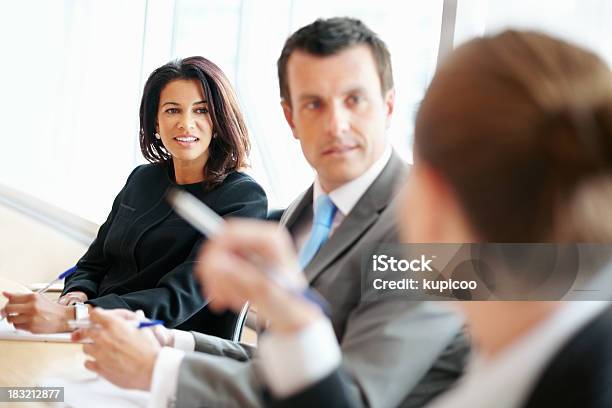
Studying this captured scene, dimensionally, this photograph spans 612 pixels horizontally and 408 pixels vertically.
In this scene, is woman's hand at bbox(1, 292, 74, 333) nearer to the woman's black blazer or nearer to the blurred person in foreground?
the woman's black blazer

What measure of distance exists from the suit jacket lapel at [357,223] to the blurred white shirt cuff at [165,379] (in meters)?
0.22

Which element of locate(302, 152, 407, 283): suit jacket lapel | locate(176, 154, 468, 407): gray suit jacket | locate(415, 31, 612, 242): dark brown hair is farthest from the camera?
locate(302, 152, 407, 283): suit jacket lapel

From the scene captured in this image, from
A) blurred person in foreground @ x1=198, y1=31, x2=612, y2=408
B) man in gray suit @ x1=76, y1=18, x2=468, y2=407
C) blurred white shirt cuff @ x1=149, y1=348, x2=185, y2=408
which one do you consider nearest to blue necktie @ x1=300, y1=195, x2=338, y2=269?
man in gray suit @ x1=76, y1=18, x2=468, y2=407

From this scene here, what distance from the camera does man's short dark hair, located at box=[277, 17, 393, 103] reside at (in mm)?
1220

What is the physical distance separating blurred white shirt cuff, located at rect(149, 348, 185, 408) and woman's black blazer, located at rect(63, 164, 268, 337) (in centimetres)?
84

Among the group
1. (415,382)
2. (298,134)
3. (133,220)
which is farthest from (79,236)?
(415,382)

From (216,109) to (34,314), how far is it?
711 millimetres

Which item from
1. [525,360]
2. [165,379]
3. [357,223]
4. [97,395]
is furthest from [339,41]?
[97,395]

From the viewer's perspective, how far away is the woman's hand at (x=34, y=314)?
191 cm

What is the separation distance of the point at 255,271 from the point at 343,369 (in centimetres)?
35

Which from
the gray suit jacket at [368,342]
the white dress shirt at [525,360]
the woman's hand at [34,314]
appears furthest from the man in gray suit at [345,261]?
the woman's hand at [34,314]

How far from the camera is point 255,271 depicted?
727mm

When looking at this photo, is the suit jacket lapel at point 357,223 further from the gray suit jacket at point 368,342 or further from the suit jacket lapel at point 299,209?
the suit jacket lapel at point 299,209

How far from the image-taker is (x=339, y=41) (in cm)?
122
